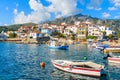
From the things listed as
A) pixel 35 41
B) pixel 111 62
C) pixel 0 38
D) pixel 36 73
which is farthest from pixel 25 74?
pixel 0 38

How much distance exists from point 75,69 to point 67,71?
190 centimetres

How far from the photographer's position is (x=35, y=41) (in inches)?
5969

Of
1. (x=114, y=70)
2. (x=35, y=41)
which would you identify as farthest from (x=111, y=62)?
(x=35, y=41)

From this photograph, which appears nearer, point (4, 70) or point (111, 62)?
point (4, 70)

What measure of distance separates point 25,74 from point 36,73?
1.76 meters

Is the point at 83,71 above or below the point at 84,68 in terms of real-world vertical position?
below

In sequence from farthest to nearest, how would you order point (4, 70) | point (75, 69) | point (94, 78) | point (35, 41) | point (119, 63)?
point (35, 41)
point (119, 63)
point (4, 70)
point (75, 69)
point (94, 78)

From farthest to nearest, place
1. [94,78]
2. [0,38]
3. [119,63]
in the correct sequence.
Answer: [0,38], [119,63], [94,78]

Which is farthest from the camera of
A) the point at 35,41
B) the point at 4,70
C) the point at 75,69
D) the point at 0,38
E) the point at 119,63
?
the point at 0,38

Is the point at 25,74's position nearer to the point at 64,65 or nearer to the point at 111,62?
the point at 64,65

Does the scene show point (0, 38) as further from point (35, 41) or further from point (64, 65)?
point (64, 65)

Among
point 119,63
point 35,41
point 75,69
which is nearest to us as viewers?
point 75,69

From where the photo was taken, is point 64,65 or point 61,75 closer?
point 61,75

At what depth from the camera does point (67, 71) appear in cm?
3866
